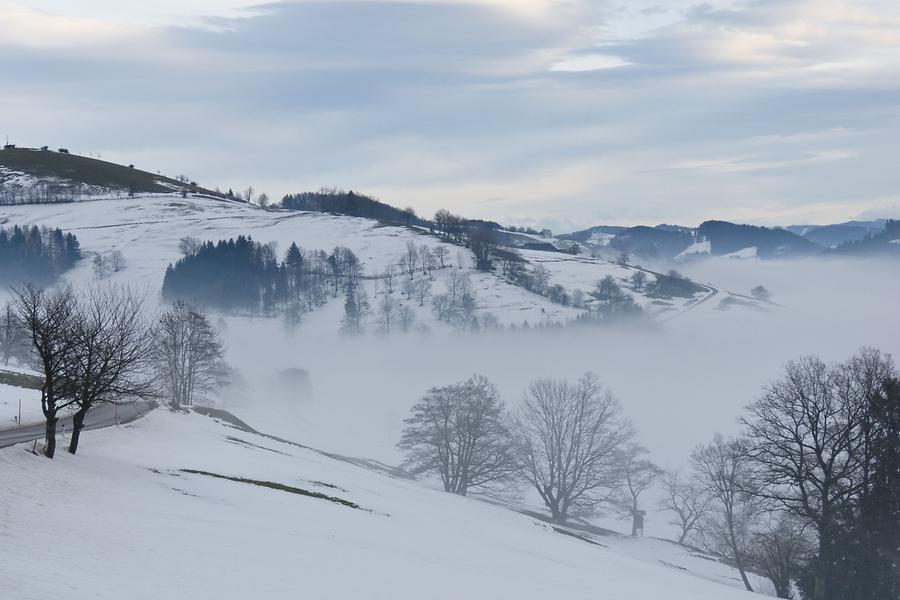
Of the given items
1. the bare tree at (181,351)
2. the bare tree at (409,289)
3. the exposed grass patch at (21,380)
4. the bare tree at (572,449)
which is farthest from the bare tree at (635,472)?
the bare tree at (409,289)

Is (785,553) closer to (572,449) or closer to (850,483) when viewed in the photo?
(850,483)

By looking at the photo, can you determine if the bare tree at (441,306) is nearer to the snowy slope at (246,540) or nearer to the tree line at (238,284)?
the tree line at (238,284)

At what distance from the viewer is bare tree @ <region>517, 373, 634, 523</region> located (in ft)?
185

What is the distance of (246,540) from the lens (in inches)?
724

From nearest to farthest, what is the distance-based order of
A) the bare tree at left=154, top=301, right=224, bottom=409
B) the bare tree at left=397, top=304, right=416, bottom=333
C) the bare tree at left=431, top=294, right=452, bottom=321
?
the bare tree at left=154, top=301, right=224, bottom=409, the bare tree at left=397, top=304, right=416, bottom=333, the bare tree at left=431, top=294, right=452, bottom=321

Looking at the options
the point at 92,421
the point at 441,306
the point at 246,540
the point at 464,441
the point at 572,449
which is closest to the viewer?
the point at 246,540

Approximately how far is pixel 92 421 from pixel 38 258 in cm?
18236

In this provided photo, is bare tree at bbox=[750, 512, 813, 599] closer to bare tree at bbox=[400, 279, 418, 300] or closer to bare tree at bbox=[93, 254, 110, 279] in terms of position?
bare tree at bbox=[400, 279, 418, 300]

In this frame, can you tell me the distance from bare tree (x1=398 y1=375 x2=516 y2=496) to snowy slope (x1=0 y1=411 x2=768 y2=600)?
1976cm

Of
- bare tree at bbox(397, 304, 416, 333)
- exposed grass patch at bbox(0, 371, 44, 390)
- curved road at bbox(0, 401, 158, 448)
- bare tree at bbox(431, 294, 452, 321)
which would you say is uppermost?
curved road at bbox(0, 401, 158, 448)

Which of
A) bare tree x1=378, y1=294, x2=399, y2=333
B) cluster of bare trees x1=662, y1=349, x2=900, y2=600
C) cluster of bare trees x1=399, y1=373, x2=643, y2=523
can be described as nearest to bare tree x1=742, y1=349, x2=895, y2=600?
cluster of bare trees x1=662, y1=349, x2=900, y2=600

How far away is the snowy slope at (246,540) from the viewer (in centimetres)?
1372

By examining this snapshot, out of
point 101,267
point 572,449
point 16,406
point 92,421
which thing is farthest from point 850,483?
point 101,267

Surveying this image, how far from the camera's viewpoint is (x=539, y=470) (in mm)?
58844
